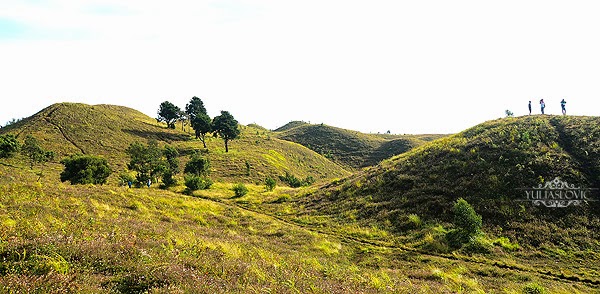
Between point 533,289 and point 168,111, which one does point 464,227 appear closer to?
point 533,289

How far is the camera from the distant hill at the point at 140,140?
7638 centimetres

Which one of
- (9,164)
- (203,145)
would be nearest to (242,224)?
(9,164)

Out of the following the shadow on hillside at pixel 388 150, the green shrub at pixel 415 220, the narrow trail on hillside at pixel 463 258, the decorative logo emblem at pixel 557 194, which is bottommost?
the narrow trail on hillside at pixel 463 258

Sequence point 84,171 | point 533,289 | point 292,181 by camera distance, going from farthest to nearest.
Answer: point 292,181, point 84,171, point 533,289

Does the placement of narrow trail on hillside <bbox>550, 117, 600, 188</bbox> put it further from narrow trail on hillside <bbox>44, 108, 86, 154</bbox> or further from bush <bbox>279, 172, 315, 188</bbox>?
narrow trail on hillside <bbox>44, 108, 86, 154</bbox>

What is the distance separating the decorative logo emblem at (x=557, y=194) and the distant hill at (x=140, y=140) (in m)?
55.2

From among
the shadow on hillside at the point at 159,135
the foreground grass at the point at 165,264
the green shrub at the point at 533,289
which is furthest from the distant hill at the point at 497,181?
the shadow on hillside at the point at 159,135

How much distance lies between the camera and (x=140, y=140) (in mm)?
93562

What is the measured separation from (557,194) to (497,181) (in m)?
4.29

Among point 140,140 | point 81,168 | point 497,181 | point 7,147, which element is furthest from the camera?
point 140,140

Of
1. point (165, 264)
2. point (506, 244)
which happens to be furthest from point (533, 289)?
point (165, 264)

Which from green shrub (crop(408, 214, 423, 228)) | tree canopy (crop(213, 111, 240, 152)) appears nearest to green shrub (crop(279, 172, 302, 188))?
tree canopy (crop(213, 111, 240, 152))

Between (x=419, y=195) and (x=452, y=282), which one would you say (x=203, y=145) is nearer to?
(x=419, y=195)

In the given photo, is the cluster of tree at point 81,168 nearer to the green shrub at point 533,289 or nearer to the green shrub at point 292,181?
the green shrub at point 292,181
